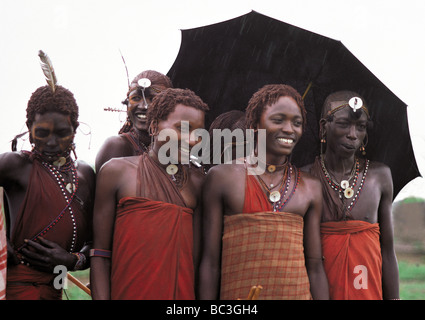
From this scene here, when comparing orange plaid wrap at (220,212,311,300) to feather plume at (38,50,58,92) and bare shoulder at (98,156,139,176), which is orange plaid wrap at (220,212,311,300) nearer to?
bare shoulder at (98,156,139,176)

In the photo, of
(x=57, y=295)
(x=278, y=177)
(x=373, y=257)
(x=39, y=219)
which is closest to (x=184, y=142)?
(x=278, y=177)

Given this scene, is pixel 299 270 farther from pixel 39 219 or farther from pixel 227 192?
pixel 39 219

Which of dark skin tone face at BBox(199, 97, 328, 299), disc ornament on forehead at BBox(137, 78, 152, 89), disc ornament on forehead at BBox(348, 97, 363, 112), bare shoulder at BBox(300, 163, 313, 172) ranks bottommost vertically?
dark skin tone face at BBox(199, 97, 328, 299)

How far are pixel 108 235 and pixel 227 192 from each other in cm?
89

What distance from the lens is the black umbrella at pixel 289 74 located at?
4.61 metres

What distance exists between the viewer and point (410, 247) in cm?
1998

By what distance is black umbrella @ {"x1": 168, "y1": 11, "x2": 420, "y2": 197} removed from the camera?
4605mm

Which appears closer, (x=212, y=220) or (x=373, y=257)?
(x=212, y=220)

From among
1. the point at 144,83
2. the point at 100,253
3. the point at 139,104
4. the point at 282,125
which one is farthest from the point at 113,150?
the point at 282,125

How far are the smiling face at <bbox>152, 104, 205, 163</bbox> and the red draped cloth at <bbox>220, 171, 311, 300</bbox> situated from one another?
0.60 m

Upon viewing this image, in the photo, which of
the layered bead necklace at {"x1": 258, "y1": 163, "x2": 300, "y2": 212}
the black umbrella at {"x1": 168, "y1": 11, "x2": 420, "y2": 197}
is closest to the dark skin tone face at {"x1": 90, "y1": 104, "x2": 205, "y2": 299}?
the layered bead necklace at {"x1": 258, "y1": 163, "x2": 300, "y2": 212}

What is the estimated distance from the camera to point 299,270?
3717 mm

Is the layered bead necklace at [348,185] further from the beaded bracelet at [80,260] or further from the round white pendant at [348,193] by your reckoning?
the beaded bracelet at [80,260]
